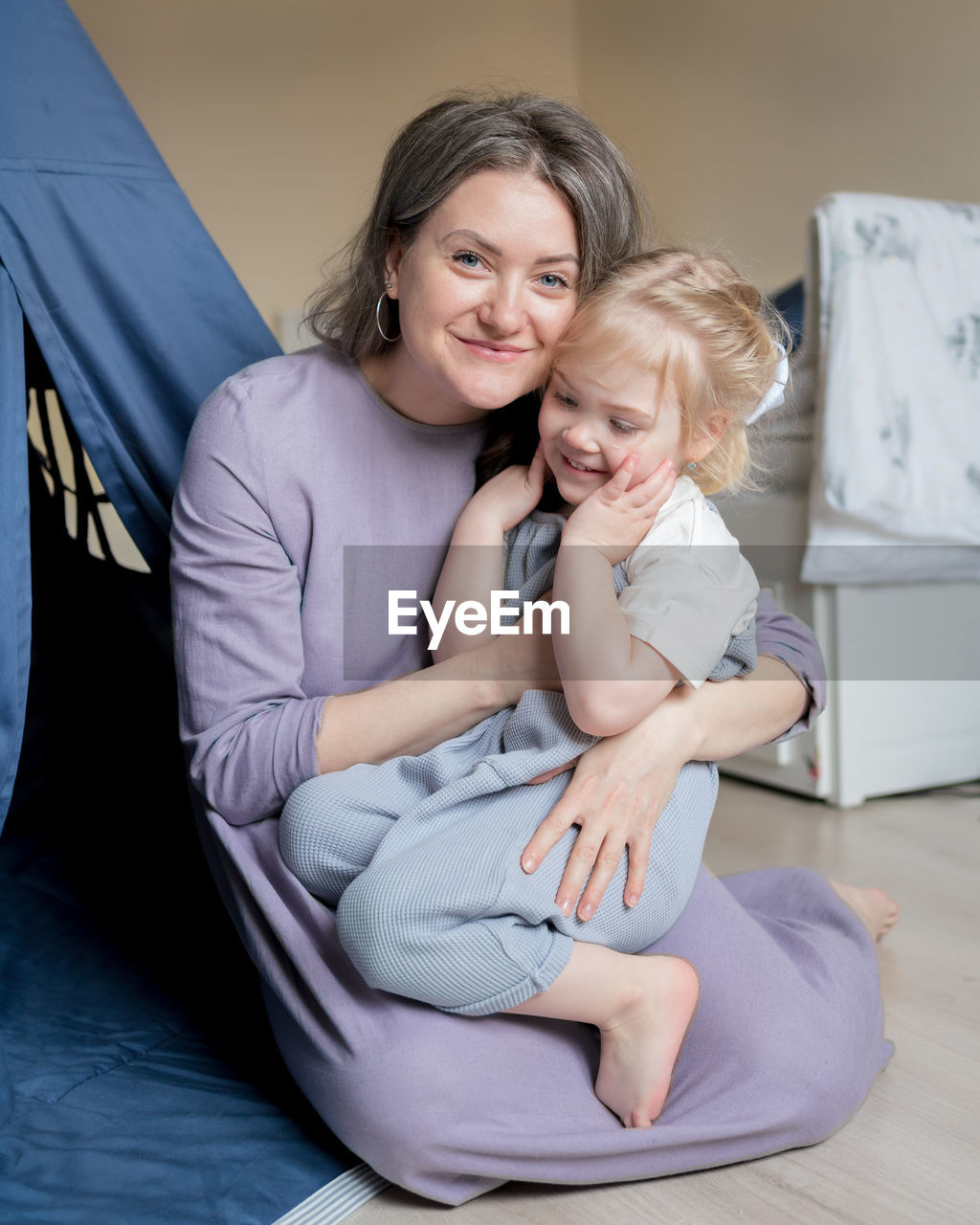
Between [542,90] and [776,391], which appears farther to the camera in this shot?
[542,90]

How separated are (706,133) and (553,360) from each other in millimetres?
2968

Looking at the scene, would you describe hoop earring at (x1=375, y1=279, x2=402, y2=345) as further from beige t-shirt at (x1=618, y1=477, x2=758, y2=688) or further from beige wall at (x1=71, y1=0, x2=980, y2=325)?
beige wall at (x1=71, y1=0, x2=980, y2=325)

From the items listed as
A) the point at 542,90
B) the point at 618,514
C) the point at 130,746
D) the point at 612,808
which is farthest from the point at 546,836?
the point at 542,90

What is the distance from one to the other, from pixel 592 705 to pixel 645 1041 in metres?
0.30

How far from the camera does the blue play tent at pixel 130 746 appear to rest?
1105 millimetres

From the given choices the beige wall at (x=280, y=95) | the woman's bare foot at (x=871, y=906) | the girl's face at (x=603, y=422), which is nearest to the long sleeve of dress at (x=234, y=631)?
the girl's face at (x=603, y=422)

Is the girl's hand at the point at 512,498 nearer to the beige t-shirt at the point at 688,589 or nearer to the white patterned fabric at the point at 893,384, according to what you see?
the beige t-shirt at the point at 688,589

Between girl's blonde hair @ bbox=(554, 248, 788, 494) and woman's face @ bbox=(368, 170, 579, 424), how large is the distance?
38 mm

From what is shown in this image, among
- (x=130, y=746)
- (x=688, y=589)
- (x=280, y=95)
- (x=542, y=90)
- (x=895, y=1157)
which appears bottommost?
(x=895, y=1157)

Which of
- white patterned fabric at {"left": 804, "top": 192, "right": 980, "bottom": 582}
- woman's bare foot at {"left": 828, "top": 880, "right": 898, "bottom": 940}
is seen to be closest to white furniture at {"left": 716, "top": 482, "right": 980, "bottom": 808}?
white patterned fabric at {"left": 804, "top": 192, "right": 980, "bottom": 582}

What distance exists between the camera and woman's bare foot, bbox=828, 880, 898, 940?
4.80ft

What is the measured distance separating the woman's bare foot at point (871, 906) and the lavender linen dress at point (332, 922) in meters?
0.09

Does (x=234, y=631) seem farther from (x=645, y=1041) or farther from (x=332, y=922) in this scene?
(x=645, y=1041)

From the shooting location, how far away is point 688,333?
45.4 inches
